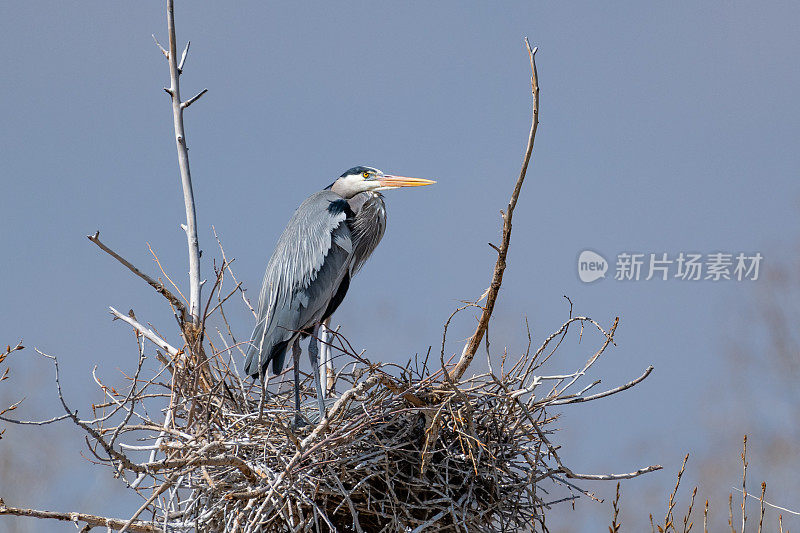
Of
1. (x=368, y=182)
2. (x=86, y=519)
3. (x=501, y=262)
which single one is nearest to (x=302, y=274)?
(x=368, y=182)

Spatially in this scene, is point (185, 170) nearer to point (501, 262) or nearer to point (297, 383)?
point (297, 383)

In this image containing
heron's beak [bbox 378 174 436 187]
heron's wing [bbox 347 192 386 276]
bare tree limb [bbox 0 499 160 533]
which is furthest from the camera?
heron's beak [bbox 378 174 436 187]

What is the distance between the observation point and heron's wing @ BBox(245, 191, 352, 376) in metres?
3.88

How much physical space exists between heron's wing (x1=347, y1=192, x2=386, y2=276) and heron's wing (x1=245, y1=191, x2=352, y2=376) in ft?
0.39

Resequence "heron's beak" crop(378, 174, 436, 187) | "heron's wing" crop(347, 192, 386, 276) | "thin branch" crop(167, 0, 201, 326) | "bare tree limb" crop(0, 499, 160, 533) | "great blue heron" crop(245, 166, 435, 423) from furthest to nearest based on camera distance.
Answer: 1. "heron's beak" crop(378, 174, 436, 187)
2. "heron's wing" crop(347, 192, 386, 276)
3. "great blue heron" crop(245, 166, 435, 423)
4. "thin branch" crop(167, 0, 201, 326)
5. "bare tree limb" crop(0, 499, 160, 533)

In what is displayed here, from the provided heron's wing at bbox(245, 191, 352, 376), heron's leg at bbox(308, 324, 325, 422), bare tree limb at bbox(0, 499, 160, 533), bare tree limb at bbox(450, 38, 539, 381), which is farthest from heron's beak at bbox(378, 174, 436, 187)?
bare tree limb at bbox(0, 499, 160, 533)

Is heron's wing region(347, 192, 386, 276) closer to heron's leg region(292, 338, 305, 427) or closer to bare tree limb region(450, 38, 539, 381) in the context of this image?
heron's leg region(292, 338, 305, 427)

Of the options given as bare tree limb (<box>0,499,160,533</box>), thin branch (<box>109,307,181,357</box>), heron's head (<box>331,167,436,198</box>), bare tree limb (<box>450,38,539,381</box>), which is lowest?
bare tree limb (<box>0,499,160,533</box>)

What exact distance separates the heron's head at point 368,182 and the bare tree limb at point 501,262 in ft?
3.73

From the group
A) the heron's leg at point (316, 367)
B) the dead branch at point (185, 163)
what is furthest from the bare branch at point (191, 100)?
the heron's leg at point (316, 367)

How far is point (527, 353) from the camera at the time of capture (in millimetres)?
3301

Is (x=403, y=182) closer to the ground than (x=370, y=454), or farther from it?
farther from it

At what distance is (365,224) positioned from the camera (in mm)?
4199

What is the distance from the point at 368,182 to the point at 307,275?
65cm
